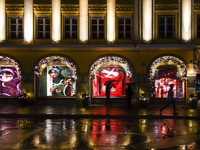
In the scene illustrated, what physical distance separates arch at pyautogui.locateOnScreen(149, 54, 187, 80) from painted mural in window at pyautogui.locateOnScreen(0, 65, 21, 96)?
411 inches

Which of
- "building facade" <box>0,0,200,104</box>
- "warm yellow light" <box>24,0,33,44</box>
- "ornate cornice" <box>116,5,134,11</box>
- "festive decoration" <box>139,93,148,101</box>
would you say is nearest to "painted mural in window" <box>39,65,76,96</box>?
"building facade" <box>0,0,200,104</box>

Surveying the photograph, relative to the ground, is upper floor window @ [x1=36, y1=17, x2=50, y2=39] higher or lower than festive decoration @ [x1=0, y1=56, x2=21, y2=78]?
higher

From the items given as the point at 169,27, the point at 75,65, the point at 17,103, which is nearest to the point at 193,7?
the point at 169,27

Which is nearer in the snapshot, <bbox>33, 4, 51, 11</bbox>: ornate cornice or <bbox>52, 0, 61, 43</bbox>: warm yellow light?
<bbox>52, 0, 61, 43</bbox>: warm yellow light

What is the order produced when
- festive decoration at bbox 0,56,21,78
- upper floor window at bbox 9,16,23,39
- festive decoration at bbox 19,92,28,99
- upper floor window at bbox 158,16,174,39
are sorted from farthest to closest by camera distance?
1. upper floor window at bbox 9,16,23,39
2. festive decoration at bbox 0,56,21,78
3. upper floor window at bbox 158,16,174,39
4. festive decoration at bbox 19,92,28,99

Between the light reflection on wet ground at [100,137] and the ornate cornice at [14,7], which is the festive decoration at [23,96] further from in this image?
the light reflection on wet ground at [100,137]

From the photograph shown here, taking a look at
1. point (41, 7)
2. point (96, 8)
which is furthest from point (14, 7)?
point (96, 8)

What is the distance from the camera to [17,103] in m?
19.4

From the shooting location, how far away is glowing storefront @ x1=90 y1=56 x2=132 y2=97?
1927 cm

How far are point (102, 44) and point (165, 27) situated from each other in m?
5.10

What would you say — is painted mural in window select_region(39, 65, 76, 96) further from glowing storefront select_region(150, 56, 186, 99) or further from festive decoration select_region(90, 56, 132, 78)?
glowing storefront select_region(150, 56, 186, 99)

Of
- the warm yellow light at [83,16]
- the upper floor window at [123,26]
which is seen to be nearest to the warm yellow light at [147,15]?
the upper floor window at [123,26]

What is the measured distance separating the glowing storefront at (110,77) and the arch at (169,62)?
1.93 meters

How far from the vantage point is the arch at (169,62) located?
1860 centimetres
